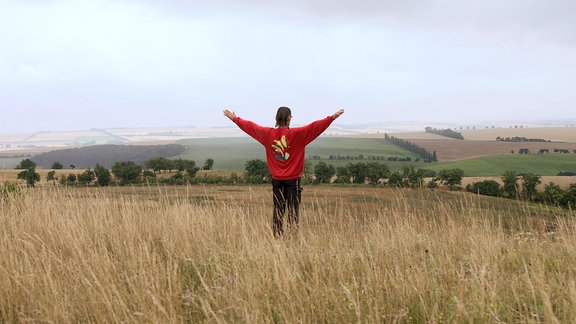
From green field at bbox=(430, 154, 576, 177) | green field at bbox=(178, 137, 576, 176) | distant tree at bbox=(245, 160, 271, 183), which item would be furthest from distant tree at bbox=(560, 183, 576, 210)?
green field at bbox=(430, 154, 576, 177)

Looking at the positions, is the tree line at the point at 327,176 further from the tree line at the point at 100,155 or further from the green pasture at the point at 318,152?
the tree line at the point at 100,155

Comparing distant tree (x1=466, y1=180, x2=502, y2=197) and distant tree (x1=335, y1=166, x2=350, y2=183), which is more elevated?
distant tree (x1=335, y1=166, x2=350, y2=183)

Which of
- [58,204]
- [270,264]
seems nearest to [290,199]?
[270,264]

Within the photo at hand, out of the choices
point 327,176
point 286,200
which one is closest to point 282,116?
point 286,200

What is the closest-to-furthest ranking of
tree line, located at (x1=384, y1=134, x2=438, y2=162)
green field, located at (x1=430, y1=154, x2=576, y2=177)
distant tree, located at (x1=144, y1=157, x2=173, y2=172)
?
distant tree, located at (x1=144, y1=157, x2=173, y2=172), green field, located at (x1=430, y1=154, x2=576, y2=177), tree line, located at (x1=384, y1=134, x2=438, y2=162)

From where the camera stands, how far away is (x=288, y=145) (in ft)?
20.9

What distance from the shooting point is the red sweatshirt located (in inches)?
250

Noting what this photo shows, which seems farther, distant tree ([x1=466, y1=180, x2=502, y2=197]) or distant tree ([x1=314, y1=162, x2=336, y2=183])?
distant tree ([x1=314, y1=162, x2=336, y2=183])

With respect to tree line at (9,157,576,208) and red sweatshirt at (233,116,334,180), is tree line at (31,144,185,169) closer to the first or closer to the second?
tree line at (9,157,576,208)

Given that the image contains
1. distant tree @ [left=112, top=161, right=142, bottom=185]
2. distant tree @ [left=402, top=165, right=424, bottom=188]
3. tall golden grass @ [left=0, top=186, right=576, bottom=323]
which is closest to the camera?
tall golden grass @ [left=0, top=186, right=576, bottom=323]

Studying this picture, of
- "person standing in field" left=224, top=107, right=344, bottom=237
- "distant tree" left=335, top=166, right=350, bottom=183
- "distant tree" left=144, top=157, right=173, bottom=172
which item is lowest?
"distant tree" left=335, top=166, right=350, bottom=183

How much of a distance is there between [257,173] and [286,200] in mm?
71618

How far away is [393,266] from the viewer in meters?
4.32

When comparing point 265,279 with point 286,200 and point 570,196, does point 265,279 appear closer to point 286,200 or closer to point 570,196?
point 286,200
